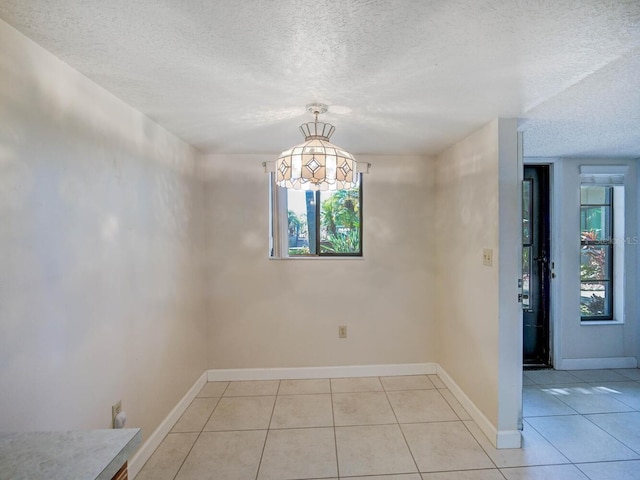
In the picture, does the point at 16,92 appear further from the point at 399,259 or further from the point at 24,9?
the point at 399,259

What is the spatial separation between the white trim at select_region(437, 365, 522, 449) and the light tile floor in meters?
0.04

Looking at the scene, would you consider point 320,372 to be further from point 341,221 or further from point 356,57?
point 356,57

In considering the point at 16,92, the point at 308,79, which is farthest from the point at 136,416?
the point at 308,79

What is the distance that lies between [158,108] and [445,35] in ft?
5.43

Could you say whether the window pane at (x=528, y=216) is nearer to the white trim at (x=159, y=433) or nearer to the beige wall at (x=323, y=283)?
the beige wall at (x=323, y=283)

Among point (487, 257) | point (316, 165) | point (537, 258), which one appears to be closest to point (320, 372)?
point (487, 257)

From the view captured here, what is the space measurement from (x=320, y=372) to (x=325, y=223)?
59.2 inches

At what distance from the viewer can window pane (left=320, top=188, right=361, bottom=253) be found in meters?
3.19

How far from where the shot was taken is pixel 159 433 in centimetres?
214

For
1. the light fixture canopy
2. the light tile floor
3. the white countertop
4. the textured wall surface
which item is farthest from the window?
the white countertop

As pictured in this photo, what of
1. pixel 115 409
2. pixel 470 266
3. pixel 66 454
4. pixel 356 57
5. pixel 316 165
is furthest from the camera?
pixel 470 266

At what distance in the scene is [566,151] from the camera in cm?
299

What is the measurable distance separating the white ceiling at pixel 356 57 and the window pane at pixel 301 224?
1.04 m

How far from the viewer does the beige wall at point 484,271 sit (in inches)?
82.2
